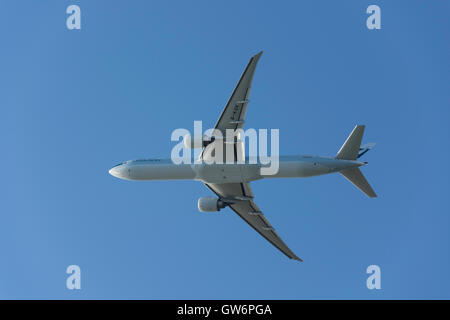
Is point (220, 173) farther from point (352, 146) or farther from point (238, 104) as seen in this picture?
point (352, 146)

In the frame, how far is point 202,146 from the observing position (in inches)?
1421

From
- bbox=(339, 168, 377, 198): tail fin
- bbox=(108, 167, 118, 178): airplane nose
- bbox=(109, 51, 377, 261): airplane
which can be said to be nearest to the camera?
bbox=(109, 51, 377, 261): airplane

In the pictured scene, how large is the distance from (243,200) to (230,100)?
9522 mm

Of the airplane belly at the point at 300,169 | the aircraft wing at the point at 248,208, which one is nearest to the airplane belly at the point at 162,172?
the aircraft wing at the point at 248,208

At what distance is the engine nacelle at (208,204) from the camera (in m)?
39.2

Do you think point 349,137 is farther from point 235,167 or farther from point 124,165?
point 124,165

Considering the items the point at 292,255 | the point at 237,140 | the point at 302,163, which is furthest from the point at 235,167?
the point at 292,255

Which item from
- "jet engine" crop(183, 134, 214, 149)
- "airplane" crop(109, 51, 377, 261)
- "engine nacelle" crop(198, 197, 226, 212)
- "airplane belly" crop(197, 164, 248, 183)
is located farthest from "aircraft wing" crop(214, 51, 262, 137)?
"engine nacelle" crop(198, 197, 226, 212)

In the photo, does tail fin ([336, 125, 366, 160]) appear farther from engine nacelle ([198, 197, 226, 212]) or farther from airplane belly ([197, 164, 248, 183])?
engine nacelle ([198, 197, 226, 212])

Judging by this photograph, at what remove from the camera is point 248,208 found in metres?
42.0

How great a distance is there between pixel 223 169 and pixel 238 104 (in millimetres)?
4849

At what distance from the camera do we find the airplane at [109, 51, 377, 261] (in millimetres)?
35156

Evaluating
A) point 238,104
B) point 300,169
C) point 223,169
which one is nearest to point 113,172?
point 223,169

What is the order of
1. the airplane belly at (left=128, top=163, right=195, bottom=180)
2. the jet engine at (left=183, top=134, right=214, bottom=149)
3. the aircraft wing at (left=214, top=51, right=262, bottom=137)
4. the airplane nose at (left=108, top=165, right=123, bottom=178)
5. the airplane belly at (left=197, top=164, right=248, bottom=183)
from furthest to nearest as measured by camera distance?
the airplane nose at (left=108, top=165, right=123, bottom=178) < the airplane belly at (left=128, top=163, right=195, bottom=180) < the airplane belly at (left=197, top=164, right=248, bottom=183) < the jet engine at (left=183, top=134, right=214, bottom=149) < the aircraft wing at (left=214, top=51, right=262, bottom=137)
